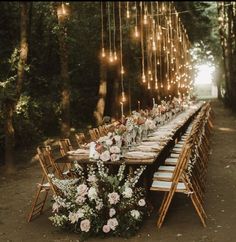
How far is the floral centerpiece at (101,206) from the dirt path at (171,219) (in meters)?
0.16

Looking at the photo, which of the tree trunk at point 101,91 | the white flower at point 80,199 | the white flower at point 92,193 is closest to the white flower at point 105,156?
the white flower at point 92,193

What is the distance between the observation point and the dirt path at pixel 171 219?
230 inches

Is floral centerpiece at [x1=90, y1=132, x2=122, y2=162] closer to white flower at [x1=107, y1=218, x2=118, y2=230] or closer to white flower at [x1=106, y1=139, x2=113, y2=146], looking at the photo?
white flower at [x1=106, y1=139, x2=113, y2=146]

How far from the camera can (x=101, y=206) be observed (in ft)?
19.3

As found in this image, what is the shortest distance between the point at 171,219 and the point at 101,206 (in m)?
1.20

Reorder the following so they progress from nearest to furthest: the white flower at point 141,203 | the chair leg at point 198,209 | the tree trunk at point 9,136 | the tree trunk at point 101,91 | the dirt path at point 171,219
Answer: the dirt path at point 171,219 → the white flower at point 141,203 → the chair leg at point 198,209 → the tree trunk at point 9,136 → the tree trunk at point 101,91

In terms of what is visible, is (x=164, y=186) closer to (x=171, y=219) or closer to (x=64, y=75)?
(x=171, y=219)

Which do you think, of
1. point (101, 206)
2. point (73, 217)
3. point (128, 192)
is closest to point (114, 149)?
point (128, 192)

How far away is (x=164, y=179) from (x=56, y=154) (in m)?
7.02

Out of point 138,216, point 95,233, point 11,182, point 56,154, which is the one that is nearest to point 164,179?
point 138,216

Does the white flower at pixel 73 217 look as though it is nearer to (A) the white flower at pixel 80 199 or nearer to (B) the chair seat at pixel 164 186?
(A) the white flower at pixel 80 199

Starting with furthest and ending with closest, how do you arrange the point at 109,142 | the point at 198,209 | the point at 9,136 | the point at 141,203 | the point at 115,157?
the point at 9,136 < the point at 109,142 < the point at 115,157 < the point at 198,209 < the point at 141,203

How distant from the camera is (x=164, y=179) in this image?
21.4ft

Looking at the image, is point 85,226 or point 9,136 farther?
point 9,136
